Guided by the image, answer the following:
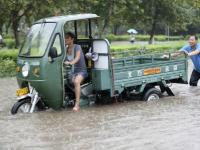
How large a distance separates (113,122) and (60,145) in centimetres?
199

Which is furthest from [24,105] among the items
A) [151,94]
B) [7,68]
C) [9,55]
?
[9,55]

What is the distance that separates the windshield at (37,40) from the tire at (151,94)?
2.74m

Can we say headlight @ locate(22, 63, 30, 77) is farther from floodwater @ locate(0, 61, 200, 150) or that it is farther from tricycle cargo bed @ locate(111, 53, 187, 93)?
tricycle cargo bed @ locate(111, 53, 187, 93)

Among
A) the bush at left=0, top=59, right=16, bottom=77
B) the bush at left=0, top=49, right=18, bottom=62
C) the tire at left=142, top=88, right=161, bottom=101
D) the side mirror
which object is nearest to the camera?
the side mirror

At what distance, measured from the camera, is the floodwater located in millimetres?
7566

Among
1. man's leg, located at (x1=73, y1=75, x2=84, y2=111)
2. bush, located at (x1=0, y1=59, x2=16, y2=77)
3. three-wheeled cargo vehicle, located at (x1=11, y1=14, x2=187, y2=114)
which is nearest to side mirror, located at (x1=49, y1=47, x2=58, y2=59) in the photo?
three-wheeled cargo vehicle, located at (x1=11, y1=14, x2=187, y2=114)

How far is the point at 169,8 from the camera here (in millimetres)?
36344

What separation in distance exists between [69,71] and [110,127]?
7.16 ft

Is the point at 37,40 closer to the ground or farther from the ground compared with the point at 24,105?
farther from the ground

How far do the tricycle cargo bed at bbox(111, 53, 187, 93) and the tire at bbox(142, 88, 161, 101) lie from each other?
207 millimetres

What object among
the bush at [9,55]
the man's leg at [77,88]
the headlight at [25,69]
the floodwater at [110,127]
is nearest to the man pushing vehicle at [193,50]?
the floodwater at [110,127]

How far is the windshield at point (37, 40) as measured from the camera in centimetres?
1039

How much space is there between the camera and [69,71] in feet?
35.0

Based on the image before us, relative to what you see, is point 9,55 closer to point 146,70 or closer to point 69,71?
point 146,70
